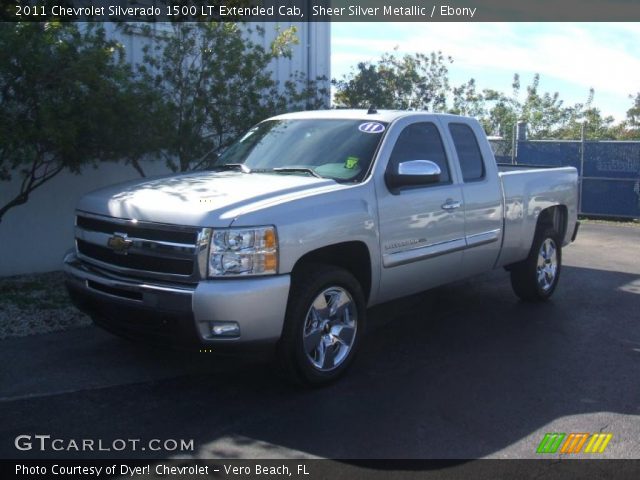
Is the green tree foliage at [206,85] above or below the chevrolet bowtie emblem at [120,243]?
above

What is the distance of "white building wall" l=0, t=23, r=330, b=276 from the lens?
8891mm

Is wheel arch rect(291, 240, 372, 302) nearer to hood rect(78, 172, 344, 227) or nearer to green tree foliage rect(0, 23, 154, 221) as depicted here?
hood rect(78, 172, 344, 227)

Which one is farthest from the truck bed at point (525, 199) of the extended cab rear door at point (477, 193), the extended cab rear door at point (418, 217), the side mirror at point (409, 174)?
the side mirror at point (409, 174)

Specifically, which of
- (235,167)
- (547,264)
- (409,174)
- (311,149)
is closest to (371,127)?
(311,149)

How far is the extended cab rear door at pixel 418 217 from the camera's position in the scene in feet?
19.3

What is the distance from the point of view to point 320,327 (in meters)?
5.33

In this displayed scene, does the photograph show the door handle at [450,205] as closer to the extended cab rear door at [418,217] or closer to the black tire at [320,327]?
the extended cab rear door at [418,217]

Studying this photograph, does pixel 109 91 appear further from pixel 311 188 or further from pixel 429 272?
pixel 429 272

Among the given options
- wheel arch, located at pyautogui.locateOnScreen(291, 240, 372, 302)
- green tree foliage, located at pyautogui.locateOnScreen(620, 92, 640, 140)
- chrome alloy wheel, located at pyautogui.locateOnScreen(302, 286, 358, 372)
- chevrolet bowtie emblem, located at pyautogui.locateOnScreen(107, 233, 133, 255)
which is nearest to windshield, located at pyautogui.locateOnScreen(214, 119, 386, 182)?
wheel arch, located at pyautogui.locateOnScreen(291, 240, 372, 302)

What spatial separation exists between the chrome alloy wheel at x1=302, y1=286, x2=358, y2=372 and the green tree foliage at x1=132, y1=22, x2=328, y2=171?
378cm

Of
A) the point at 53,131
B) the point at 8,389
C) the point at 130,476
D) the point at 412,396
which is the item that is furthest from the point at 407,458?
the point at 53,131

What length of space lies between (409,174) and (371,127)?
2.12 ft

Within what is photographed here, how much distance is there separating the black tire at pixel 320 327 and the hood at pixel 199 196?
61cm

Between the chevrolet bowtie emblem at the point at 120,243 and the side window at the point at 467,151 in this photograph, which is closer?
the chevrolet bowtie emblem at the point at 120,243
